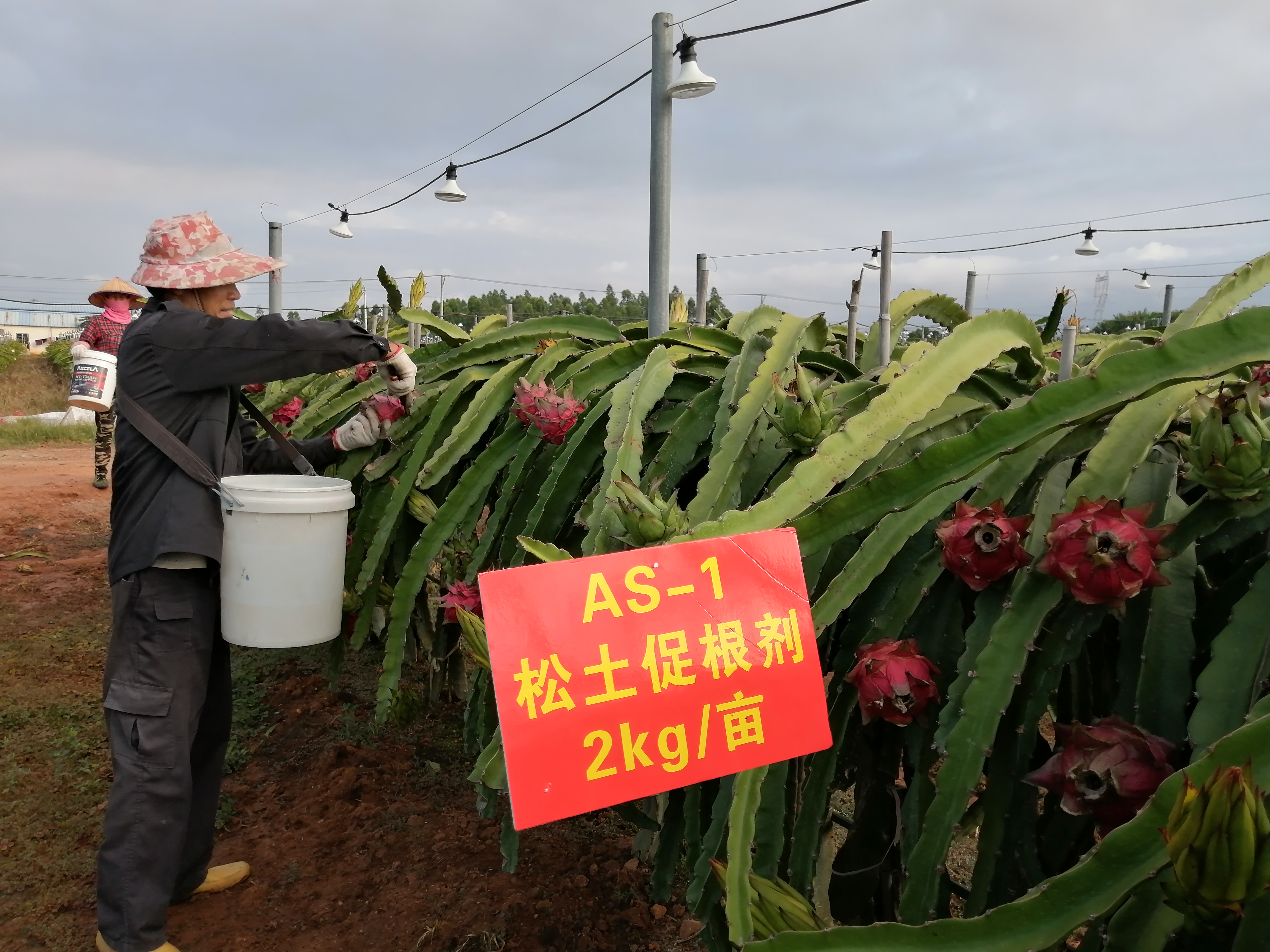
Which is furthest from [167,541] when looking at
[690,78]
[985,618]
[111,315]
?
[111,315]

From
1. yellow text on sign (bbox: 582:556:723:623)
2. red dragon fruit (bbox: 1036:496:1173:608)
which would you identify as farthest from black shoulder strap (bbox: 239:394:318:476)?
red dragon fruit (bbox: 1036:496:1173:608)

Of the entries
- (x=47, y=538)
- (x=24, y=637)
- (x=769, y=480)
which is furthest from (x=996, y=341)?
(x=47, y=538)

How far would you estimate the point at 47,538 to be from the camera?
21.0 ft

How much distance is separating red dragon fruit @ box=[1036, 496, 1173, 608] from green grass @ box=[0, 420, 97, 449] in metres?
12.8

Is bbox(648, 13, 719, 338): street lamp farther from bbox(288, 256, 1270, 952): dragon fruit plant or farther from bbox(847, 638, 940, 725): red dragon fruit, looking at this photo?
bbox(847, 638, 940, 725): red dragon fruit

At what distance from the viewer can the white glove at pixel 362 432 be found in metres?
2.67

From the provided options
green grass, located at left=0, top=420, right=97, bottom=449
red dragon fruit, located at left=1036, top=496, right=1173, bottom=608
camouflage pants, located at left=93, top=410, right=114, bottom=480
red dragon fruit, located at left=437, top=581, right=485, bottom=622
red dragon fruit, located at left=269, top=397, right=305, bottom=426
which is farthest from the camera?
green grass, located at left=0, top=420, right=97, bottom=449

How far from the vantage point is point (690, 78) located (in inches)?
162

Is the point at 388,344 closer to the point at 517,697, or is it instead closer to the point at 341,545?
the point at 341,545

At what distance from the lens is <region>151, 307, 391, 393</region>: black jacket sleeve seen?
208cm

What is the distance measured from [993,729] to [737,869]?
385 millimetres

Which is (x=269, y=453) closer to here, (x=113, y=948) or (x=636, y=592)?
(x=113, y=948)

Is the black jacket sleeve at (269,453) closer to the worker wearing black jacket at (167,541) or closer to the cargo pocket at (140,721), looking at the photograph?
the worker wearing black jacket at (167,541)

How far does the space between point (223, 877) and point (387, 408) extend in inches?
57.0
